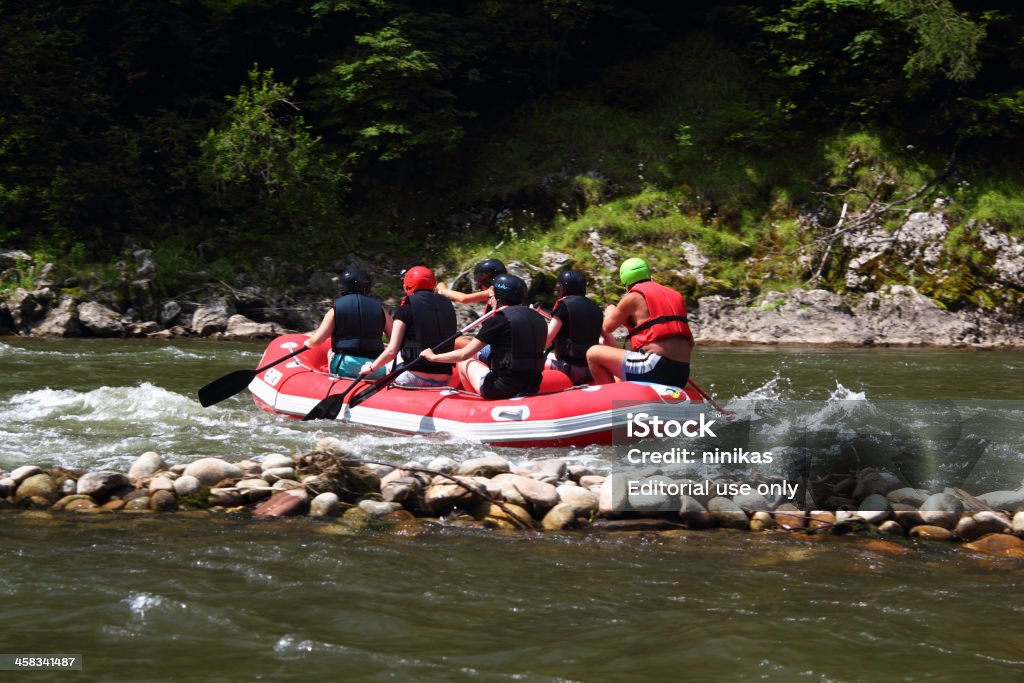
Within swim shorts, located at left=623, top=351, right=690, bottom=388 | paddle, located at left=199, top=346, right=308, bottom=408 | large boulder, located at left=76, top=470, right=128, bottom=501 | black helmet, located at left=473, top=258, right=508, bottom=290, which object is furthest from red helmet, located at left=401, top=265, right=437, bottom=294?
large boulder, located at left=76, top=470, right=128, bottom=501

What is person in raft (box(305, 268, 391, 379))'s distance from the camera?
9508mm

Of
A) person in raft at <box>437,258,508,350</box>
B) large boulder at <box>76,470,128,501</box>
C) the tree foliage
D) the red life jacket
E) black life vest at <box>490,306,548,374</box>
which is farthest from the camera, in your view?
the tree foliage

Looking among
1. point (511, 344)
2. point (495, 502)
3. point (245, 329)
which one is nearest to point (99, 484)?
point (495, 502)

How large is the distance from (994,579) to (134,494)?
14.6 feet

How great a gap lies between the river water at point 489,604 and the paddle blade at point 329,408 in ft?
11.2

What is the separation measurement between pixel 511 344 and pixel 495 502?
2.67m

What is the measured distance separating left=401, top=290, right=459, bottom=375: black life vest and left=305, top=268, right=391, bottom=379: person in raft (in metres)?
0.56

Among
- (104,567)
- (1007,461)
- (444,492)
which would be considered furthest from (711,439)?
(104,567)

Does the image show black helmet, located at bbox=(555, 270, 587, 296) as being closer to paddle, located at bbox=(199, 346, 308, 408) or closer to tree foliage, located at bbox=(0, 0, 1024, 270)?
paddle, located at bbox=(199, 346, 308, 408)

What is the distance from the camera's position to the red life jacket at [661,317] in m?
8.04

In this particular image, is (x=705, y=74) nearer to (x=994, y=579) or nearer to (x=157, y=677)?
(x=994, y=579)

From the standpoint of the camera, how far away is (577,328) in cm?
885

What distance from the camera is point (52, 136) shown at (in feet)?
65.9

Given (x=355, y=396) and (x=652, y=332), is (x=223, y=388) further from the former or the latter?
(x=652, y=332)
